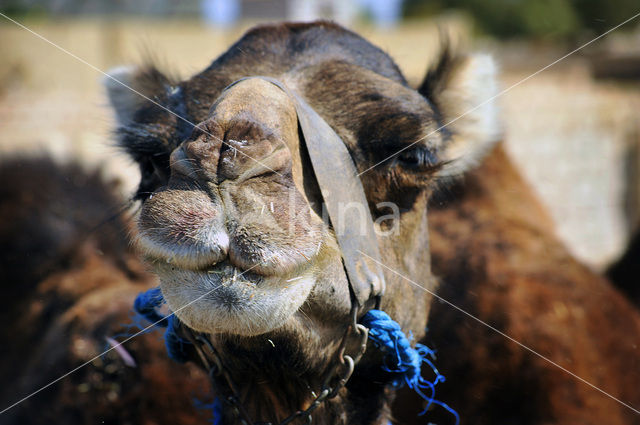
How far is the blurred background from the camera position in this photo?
10.7m

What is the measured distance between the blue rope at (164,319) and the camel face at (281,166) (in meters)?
0.45

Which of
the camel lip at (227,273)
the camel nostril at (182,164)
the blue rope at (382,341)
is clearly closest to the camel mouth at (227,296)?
the camel lip at (227,273)

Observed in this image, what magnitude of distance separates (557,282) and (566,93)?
1246 centimetres

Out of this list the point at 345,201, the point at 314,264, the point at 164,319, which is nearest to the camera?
the point at 314,264

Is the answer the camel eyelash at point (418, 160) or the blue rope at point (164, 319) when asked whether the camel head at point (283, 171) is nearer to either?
the camel eyelash at point (418, 160)

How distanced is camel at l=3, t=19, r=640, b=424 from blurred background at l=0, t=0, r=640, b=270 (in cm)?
65

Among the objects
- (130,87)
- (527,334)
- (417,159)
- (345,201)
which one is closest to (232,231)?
(345,201)

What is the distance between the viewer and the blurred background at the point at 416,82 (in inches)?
423

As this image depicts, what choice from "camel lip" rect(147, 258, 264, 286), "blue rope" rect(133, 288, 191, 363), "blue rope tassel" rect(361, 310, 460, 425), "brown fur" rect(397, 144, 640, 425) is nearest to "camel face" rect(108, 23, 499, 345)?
"camel lip" rect(147, 258, 264, 286)

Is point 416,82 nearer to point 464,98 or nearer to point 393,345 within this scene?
point 464,98

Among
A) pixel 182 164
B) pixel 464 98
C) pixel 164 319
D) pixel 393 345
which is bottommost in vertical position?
pixel 393 345

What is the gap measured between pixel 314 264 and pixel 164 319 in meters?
0.88

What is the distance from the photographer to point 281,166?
7.16 feet

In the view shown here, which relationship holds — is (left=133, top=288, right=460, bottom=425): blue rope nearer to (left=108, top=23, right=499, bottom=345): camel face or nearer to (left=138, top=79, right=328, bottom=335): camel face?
(left=108, top=23, right=499, bottom=345): camel face
